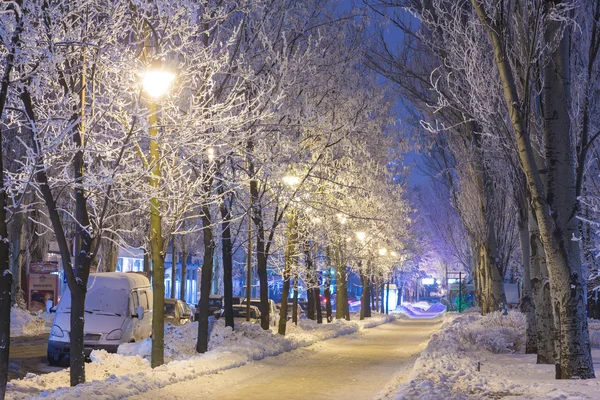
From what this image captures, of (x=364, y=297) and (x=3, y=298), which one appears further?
(x=364, y=297)

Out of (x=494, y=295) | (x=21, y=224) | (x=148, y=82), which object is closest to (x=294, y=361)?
(x=148, y=82)

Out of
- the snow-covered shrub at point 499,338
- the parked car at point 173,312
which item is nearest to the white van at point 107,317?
the parked car at point 173,312

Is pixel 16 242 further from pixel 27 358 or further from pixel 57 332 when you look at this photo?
pixel 57 332

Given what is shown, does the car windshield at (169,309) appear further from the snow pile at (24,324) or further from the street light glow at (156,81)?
the street light glow at (156,81)

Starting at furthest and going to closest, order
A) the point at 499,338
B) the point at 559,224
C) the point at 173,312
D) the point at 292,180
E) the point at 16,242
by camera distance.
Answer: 1. the point at 16,242
2. the point at 173,312
3. the point at 292,180
4. the point at 499,338
5. the point at 559,224

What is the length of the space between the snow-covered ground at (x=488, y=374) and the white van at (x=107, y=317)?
740cm

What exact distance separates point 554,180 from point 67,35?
25.8ft

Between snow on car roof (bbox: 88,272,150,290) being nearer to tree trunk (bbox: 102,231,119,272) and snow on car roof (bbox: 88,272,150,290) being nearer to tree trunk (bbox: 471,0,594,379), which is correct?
tree trunk (bbox: 471,0,594,379)

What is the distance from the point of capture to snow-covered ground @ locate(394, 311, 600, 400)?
10.3 meters

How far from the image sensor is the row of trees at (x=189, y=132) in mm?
11070

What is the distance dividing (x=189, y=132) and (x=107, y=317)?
7723mm

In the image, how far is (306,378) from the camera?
15703mm

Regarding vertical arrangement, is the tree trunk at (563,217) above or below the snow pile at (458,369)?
above

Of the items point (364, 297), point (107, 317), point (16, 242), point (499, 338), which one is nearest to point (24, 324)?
point (16, 242)
